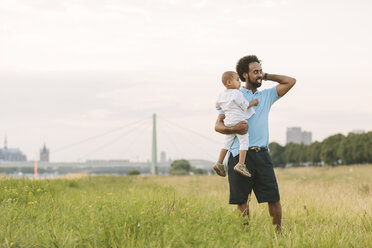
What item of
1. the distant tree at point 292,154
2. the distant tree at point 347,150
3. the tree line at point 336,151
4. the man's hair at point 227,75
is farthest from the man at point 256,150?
the distant tree at point 292,154

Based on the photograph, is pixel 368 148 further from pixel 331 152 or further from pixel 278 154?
pixel 278 154

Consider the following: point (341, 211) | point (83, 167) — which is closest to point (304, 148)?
point (83, 167)

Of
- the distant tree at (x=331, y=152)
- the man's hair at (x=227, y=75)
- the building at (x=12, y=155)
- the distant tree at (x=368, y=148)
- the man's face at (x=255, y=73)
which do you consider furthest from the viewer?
the building at (x=12, y=155)

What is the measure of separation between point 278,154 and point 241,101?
270 ft

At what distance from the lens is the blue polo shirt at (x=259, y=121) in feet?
14.0

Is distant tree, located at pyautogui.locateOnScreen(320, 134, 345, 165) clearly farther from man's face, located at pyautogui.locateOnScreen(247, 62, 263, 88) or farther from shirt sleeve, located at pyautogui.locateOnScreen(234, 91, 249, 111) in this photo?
shirt sleeve, located at pyautogui.locateOnScreen(234, 91, 249, 111)

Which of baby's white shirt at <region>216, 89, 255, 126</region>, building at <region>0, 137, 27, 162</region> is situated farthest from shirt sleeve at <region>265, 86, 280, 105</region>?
building at <region>0, 137, 27, 162</region>

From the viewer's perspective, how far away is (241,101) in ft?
13.5

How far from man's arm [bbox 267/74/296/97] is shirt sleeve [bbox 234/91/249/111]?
49 cm

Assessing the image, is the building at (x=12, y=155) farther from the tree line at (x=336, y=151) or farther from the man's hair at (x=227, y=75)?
the man's hair at (x=227, y=75)

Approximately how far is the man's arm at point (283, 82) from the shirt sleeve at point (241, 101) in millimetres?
494

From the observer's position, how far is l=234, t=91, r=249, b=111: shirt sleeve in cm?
411

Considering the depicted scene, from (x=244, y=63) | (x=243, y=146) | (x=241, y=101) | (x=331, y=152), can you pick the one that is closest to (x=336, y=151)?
(x=331, y=152)

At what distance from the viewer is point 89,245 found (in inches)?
134
